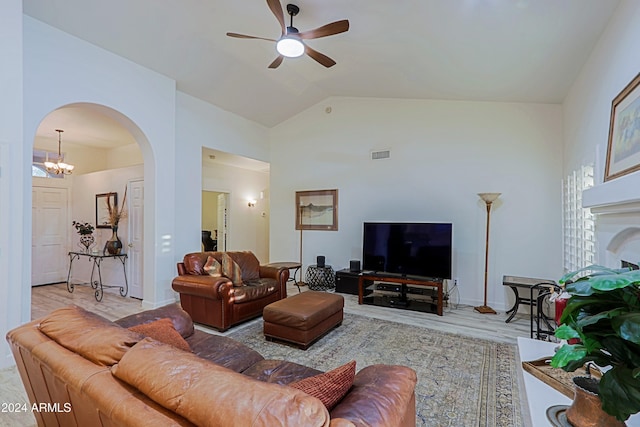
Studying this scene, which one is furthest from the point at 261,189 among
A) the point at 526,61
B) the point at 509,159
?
the point at 526,61

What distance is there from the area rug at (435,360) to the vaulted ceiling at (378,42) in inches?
124

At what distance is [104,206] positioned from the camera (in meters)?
5.66

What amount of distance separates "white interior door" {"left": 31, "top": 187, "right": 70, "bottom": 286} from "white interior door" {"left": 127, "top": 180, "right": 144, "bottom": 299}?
2.45 meters

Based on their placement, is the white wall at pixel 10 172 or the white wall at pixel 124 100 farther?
the white wall at pixel 124 100

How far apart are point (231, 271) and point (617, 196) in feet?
12.6

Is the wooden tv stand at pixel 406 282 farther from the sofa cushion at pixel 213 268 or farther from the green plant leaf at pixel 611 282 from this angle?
the green plant leaf at pixel 611 282

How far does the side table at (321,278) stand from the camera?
18.9 ft

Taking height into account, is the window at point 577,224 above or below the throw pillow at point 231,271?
above

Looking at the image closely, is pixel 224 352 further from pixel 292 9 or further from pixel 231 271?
pixel 292 9

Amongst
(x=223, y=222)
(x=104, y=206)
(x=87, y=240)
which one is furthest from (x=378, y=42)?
(x=87, y=240)

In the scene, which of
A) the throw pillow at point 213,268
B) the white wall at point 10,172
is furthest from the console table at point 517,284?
the white wall at point 10,172

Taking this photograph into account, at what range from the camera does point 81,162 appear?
6.70m

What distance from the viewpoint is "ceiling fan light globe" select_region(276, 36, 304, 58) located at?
9.39ft

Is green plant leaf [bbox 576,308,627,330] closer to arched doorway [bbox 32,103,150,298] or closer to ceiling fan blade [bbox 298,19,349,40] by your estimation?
ceiling fan blade [bbox 298,19,349,40]
